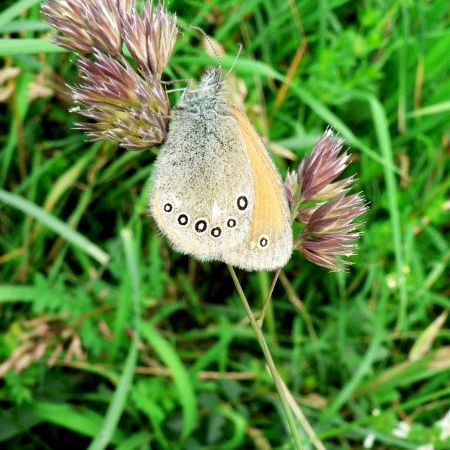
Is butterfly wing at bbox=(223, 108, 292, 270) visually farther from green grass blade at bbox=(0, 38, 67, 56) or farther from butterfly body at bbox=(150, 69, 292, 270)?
green grass blade at bbox=(0, 38, 67, 56)

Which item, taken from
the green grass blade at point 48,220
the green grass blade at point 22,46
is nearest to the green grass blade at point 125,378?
the green grass blade at point 48,220

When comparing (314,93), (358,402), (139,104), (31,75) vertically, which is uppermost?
(314,93)

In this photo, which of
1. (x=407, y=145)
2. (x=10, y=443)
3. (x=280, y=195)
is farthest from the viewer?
(x=407, y=145)

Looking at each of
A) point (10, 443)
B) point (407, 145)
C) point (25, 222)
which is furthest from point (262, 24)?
point (10, 443)

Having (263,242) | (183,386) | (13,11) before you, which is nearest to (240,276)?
(183,386)

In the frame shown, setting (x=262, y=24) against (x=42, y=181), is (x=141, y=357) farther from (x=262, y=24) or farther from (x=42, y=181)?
(x=262, y=24)

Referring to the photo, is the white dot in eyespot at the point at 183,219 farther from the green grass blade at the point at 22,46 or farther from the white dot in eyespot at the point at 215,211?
the green grass blade at the point at 22,46
